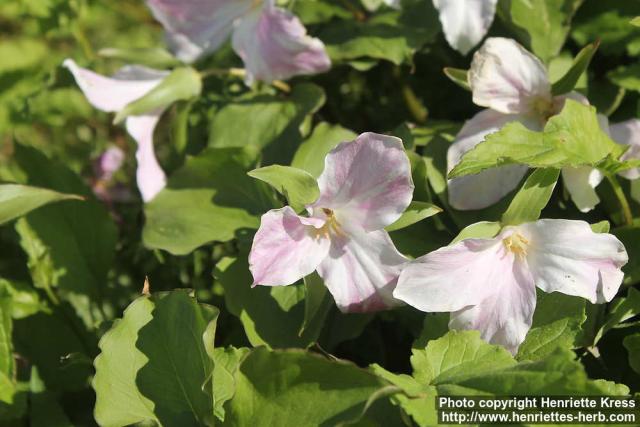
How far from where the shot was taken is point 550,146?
71 cm

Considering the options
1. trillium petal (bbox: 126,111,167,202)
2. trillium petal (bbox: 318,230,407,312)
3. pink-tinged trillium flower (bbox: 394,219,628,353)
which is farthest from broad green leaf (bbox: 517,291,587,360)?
trillium petal (bbox: 126,111,167,202)

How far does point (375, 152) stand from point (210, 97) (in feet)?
1.66

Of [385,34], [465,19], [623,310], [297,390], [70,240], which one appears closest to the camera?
[297,390]

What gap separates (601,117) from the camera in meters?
0.84

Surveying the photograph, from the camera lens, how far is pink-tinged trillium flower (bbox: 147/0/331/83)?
3.09 feet

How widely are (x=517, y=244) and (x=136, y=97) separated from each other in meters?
0.54

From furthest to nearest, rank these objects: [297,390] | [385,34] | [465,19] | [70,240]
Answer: [70,240] < [385,34] < [465,19] < [297,390]

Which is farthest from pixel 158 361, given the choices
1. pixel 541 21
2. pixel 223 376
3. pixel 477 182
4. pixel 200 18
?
pixel 541 21

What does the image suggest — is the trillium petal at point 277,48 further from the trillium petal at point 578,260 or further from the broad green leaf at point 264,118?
the trillium petal at point 578,260

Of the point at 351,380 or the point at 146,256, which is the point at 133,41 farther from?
the point at 351,380

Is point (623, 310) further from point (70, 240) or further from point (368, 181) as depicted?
point (70, 240)

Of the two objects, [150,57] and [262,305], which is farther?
[150,57]

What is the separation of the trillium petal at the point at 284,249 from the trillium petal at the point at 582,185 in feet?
0.88

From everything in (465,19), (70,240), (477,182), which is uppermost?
(465,19)
